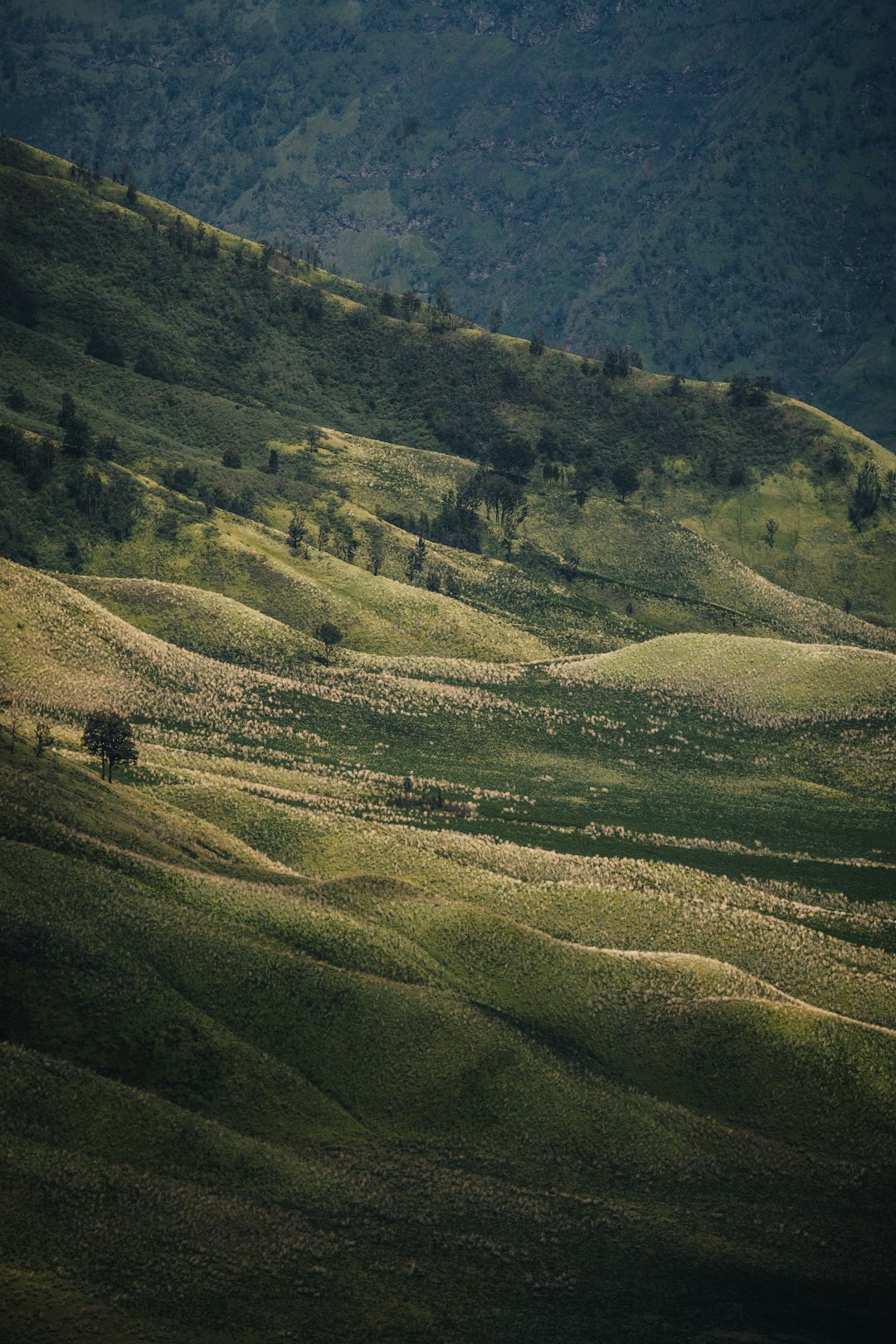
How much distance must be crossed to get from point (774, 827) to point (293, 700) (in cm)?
6237

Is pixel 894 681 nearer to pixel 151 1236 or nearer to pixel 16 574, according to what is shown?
pixel 16 574

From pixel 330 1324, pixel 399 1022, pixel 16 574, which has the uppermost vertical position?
pixel 16 574

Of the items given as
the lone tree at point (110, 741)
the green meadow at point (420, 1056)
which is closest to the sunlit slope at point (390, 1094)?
the green meadow at point (420, 1056)

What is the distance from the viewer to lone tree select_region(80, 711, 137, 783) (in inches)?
4476

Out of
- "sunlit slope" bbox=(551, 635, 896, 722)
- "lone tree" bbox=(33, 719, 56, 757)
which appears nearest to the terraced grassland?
"lone tree" bbox=(33, 719, 56, 757)

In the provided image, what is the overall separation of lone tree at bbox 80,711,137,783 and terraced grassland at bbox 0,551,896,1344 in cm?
295

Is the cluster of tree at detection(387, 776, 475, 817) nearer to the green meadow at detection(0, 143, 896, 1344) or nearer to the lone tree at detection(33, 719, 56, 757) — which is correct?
the green meadow at detection(0, 143, 896, 1344)

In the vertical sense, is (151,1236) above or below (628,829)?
below

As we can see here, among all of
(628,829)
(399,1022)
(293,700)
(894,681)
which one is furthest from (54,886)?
(894,681)

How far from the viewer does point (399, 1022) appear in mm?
81375

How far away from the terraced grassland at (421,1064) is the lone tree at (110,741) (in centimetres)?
295

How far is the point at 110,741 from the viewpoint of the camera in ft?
373

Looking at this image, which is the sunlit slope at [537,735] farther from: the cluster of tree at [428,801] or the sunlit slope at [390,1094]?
the sunlit slope at [390,1094]

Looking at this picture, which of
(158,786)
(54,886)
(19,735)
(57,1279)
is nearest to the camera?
(57,1279)
